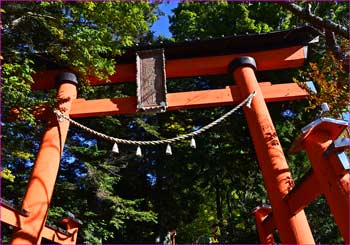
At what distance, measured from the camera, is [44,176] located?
17.3ft

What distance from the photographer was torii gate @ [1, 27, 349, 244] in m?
4.66

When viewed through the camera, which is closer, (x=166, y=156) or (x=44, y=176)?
(x=44, y=176)

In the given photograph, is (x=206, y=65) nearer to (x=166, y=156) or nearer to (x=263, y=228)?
(x=263, y=228)

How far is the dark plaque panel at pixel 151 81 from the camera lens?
6008 millimetres

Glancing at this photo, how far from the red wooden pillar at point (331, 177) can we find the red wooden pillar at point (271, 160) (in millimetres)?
1289

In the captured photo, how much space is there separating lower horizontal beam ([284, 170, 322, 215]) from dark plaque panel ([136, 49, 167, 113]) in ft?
8.46

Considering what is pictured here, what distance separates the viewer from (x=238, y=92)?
625cm

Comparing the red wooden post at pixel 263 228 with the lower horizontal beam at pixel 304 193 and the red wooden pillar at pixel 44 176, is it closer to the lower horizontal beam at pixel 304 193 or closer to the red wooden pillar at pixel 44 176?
the lower horizontal beam at pixel 304 193

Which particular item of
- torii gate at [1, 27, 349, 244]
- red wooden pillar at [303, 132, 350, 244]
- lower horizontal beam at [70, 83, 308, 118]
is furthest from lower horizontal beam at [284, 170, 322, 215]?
lower horizontal beam at [70, 83, 308, 118]

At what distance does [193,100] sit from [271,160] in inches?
68.8

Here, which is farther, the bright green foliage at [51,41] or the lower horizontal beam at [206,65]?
the lower horizontal beam at [206,65]

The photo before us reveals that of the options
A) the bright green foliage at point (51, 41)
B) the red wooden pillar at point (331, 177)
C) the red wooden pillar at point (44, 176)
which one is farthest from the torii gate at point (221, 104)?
the red wooden pillar at point (331, 177)

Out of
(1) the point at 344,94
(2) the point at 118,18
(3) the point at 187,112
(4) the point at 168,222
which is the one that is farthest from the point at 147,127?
(1) the point at 344,94

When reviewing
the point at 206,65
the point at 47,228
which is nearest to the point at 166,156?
the point at 206,65
